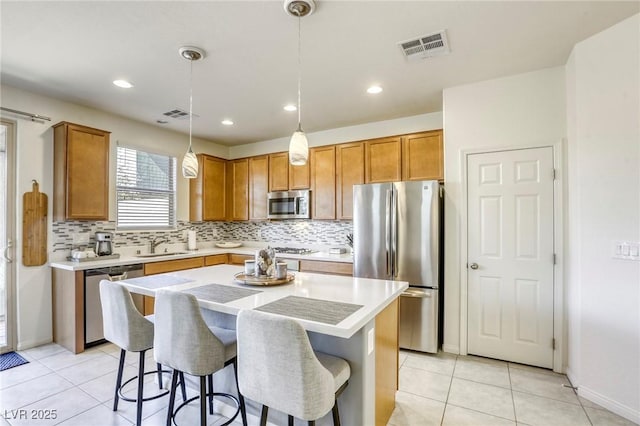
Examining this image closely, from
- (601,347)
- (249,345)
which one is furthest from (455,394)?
(249,345)

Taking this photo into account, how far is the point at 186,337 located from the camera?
167 cm

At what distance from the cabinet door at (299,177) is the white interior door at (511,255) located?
222 cm

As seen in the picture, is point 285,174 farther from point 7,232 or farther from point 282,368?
point 282,368

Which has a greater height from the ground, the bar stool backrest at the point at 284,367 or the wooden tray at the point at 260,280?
the wooden tray at the point at 260,280

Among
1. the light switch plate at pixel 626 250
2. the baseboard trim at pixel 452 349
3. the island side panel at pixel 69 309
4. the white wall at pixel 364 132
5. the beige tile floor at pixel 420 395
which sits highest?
the white wall at pixel 364 132

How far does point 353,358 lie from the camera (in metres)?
1.70

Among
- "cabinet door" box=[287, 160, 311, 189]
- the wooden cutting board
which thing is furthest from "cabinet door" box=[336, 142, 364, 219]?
the wooden cutting board

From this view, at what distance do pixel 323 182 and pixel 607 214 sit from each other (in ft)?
9.84

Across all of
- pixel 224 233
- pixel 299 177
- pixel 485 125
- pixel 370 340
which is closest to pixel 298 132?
pixel 370 340

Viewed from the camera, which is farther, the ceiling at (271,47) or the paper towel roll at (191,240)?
the paper towel roll at (191,240)

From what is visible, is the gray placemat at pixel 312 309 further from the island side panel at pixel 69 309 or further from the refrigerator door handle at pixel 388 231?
the island side panel at pixel 69 309

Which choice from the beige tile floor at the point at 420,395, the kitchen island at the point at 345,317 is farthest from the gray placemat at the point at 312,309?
the beige tile floor at the point at 420,395

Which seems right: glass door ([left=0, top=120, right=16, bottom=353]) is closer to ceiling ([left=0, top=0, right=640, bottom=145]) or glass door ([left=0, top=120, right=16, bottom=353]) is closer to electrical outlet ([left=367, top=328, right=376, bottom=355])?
ceiling ([left=0, top=0, right=640, bottom=145])

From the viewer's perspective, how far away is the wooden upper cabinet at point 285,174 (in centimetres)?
464
